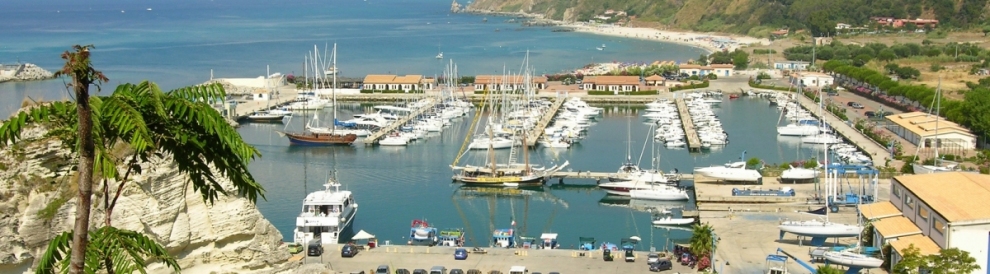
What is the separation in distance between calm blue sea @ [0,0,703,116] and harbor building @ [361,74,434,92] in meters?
10.3

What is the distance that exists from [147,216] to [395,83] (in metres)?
46.1

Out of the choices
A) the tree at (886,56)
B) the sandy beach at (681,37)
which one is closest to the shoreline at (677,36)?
the sandy beach at (681,37)

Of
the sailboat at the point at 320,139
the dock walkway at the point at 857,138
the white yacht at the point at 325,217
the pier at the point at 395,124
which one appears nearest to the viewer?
the white yacht at the point at 325,217

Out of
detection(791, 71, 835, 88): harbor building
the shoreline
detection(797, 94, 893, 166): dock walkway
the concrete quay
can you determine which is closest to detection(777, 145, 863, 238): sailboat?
the concrete quay

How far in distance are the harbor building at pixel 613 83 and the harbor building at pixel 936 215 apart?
31765mm

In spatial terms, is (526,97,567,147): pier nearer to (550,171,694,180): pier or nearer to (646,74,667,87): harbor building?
(646,74,667,87): harbor building

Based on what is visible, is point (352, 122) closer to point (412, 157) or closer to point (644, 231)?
point (412, 157)

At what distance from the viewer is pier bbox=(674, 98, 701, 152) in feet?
118

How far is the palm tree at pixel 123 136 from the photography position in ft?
11.1

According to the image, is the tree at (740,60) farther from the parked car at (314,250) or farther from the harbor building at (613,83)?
the parked car at (314,250)

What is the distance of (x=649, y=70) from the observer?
2336 inches

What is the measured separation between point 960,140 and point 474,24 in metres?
92.0

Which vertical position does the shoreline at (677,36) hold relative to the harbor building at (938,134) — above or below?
above

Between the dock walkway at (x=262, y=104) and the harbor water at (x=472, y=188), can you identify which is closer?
the harbor water at (x=472, y=188)
